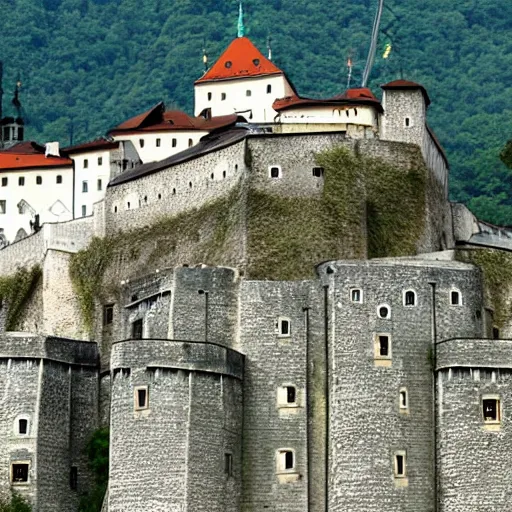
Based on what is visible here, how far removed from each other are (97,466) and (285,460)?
356 inches

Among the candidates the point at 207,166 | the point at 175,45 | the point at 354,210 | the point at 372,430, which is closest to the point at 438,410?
the point at 372,430

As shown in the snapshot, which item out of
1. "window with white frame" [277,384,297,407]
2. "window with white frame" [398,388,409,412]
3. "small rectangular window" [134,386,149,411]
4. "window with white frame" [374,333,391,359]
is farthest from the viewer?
"window with white frame" [277,384,297,407]

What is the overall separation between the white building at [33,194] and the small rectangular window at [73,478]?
25.1 meters

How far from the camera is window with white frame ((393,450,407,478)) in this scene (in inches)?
3516

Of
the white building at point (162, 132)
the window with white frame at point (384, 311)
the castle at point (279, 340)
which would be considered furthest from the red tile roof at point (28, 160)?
the window with white frame at point (384, 311)

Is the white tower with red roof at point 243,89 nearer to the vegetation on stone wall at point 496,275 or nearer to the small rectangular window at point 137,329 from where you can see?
the vegetation on stone wall at point 496,275

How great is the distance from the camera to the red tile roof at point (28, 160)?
120000 mm

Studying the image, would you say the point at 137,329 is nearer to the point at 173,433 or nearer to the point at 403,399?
the point at 173,433

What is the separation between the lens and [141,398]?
Result: 89.6m

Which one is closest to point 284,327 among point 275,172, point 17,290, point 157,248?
point 275,172

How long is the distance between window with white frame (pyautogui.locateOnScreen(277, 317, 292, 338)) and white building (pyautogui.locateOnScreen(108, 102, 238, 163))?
25.6 m

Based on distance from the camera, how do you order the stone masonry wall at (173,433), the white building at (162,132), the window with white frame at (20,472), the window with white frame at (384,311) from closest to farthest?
the stone masonry wall at (173,433) < the window with white frame at (384,311) < the window with white frame at (20,472) < the white building at (162,132)

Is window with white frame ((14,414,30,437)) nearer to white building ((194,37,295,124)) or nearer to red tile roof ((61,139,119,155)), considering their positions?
red tile roof ((61,139,119,155))

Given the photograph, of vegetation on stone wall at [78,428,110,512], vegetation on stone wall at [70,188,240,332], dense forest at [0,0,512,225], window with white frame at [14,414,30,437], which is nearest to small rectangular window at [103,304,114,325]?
vegetation on stone wall at [70,188,240,332]
